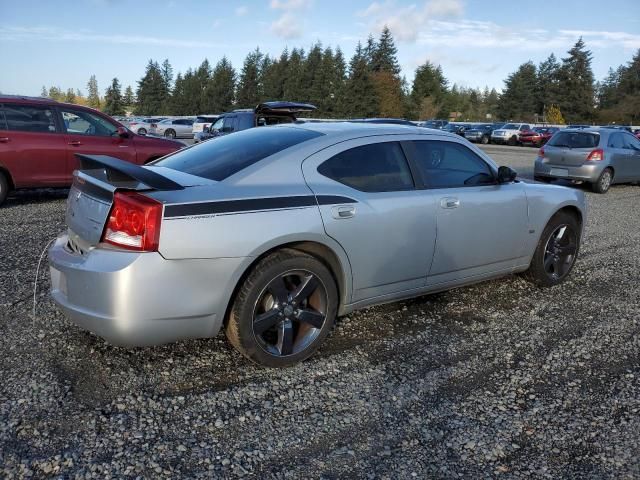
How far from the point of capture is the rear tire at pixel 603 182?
13198 mm

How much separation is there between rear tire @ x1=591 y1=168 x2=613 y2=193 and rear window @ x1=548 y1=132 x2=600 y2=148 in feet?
2.27

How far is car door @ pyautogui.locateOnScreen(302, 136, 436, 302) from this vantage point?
3.75m

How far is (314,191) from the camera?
3660 mm

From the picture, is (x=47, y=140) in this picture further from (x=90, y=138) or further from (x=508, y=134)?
(x=508, y=134)

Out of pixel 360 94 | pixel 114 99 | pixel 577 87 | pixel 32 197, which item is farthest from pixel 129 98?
pixel 32 197

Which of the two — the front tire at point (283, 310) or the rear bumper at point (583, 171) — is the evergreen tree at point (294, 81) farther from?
the front tire at point (283, 310)

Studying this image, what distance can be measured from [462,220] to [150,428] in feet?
8.84

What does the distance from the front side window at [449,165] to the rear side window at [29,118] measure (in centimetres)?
699

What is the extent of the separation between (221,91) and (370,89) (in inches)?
953

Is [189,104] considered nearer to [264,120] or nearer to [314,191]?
[264,120]

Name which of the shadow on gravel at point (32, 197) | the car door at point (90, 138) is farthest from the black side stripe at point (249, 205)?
the shadow on gravel at point (32, 197)

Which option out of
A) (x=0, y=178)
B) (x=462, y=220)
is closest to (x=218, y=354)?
(x=462, y=220)

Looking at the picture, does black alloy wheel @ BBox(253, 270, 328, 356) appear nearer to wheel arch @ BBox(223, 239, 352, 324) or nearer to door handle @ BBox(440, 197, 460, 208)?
wheel arch @ BBox(223, 239, 352, 324)

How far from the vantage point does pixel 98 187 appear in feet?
11.1
